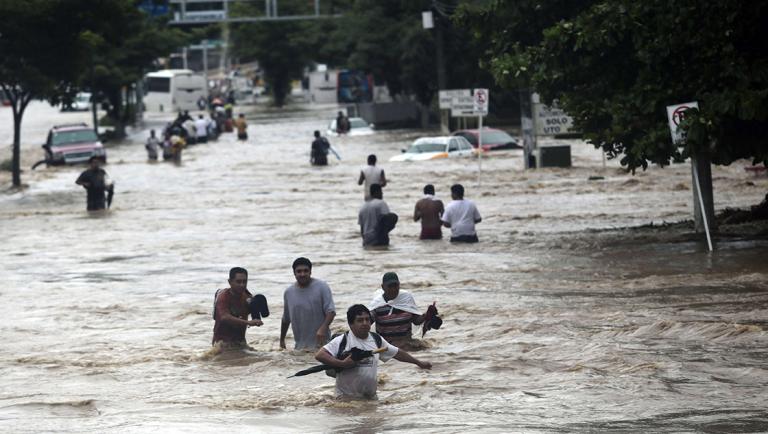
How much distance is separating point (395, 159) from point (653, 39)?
90.5ft

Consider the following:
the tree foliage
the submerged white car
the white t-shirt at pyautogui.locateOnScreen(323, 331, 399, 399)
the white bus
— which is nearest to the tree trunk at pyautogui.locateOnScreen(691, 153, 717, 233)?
the tree foliage

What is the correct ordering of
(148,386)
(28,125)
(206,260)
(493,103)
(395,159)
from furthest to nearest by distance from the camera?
(28,125) → (493,103) → (395,159) → (206,260) → (148,386)

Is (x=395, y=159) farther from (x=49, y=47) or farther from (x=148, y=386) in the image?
(x=148, y=386)

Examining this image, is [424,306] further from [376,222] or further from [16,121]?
[16,121]

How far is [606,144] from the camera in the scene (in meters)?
23.4

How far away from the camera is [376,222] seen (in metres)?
26.1

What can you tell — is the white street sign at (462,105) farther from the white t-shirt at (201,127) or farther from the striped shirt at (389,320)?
the striped shirt at (389,320)

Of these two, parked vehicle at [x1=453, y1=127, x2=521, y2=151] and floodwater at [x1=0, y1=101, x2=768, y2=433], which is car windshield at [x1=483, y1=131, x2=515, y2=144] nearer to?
parked vehicle at [x1=453, y1=127, x2=521, y2=151]

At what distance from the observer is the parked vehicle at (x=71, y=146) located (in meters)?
54.8

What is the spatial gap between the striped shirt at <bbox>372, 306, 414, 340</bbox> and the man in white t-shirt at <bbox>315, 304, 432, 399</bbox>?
6.08 feet

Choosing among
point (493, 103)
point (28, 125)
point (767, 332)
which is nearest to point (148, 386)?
point (767, 332)

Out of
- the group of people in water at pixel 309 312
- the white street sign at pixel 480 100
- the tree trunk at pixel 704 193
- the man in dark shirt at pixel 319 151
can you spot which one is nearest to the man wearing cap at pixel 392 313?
the group of people in water at pixel 309 312

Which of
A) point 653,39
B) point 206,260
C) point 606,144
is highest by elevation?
point 653,39

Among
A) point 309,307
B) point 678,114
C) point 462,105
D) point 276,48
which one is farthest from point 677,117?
point 276,48
